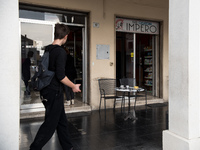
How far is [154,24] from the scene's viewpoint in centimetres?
729

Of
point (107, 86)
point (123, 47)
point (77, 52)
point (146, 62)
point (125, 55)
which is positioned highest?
point (123, 47)

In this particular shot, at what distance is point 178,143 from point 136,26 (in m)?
4.92

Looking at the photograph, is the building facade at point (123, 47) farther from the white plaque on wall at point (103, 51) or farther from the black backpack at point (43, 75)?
the black backpack at point (43, 75)

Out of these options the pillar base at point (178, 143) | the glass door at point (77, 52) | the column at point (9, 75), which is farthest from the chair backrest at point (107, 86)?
the column at point (9, 75)

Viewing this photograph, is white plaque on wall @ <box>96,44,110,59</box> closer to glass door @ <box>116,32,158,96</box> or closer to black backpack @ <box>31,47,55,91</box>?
glass door @ <box>116,32,158,96</box>

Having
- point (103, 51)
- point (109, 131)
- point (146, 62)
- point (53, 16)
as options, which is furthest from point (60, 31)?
point (146, 62)

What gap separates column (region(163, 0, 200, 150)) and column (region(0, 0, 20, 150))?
2022 mm

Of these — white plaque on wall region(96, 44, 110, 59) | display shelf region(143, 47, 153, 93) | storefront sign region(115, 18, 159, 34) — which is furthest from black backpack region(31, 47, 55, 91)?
display shelf region(143, 47, 153, 93)

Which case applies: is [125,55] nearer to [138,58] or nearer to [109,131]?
[138,58]

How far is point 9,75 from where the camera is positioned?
2109 millimetres

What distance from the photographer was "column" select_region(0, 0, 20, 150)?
2.08m

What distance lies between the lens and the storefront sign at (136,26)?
6.64 metres
